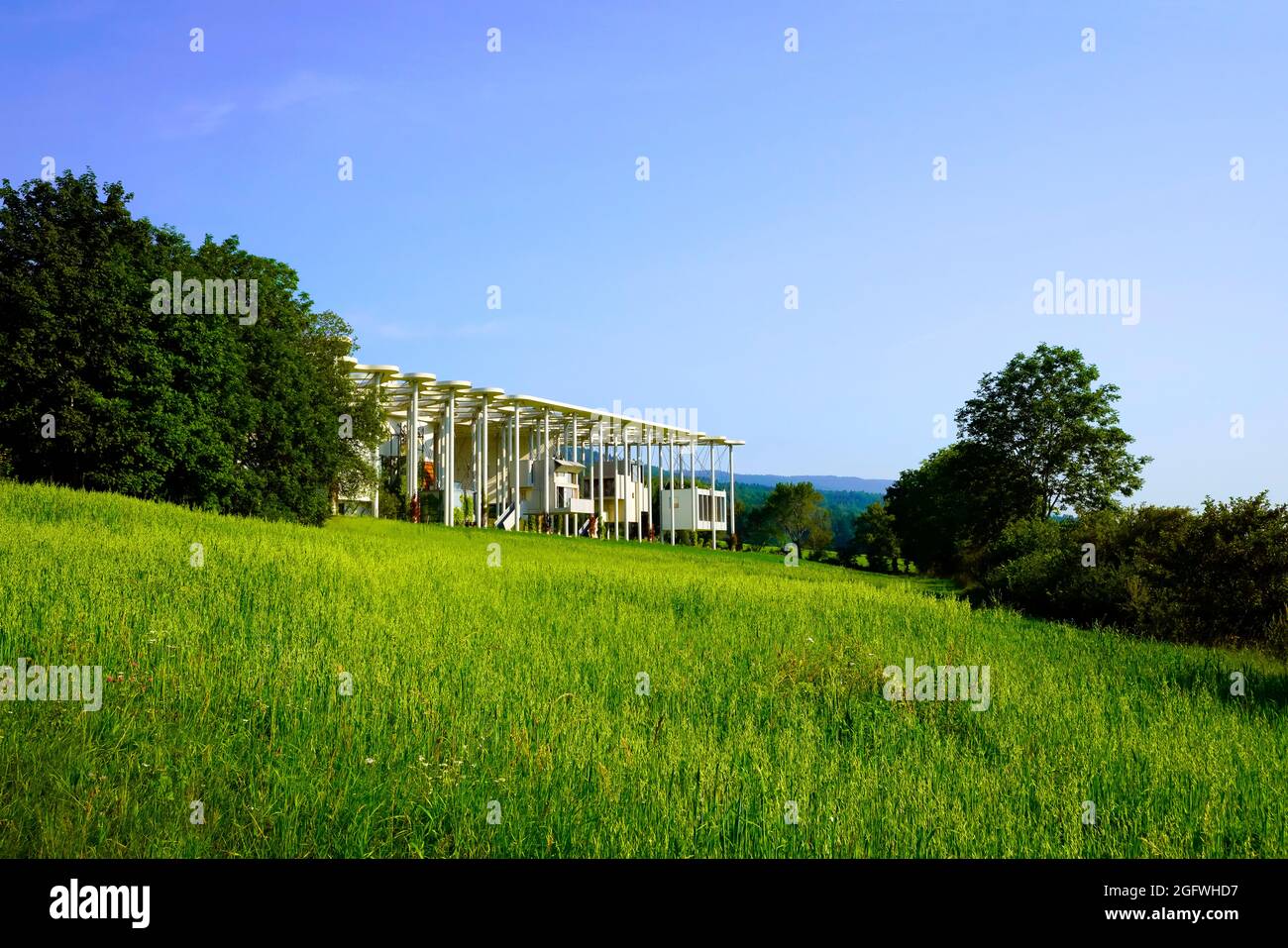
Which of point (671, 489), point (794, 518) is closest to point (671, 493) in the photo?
point (671, 489)

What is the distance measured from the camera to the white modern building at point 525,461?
4638 cm

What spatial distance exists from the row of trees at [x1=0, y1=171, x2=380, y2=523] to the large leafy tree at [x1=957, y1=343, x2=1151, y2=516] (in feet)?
106

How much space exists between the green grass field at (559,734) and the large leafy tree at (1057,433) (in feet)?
106

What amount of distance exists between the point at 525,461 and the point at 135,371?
117 feet

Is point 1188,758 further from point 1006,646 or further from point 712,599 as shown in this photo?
point 712,599

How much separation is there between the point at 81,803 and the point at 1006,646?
42.3 feet

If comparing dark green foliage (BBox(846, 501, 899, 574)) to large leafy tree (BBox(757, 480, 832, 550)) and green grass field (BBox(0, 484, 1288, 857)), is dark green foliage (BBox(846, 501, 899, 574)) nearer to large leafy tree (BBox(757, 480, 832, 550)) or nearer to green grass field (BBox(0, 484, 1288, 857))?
large leafy tree (BBox(757, 480, 832, 550))

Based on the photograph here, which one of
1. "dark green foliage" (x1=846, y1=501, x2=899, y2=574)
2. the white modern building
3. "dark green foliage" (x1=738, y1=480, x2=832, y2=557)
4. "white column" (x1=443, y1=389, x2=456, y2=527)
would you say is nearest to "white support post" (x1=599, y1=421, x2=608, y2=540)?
the white modern building

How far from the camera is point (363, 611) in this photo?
12.3 metres

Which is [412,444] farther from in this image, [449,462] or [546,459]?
[546,459]

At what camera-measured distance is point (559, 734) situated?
756 centimetres

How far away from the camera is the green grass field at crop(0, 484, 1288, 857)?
19.2 ft

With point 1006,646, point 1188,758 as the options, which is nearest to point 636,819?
point 1188,758
